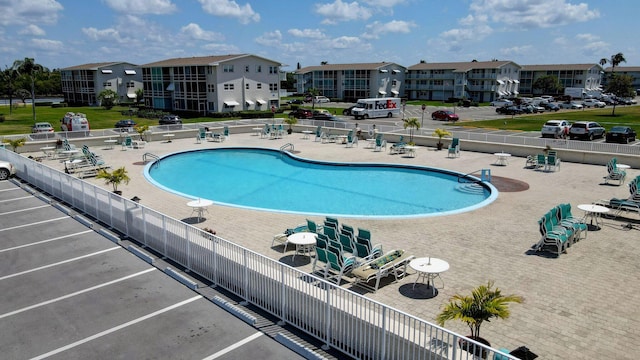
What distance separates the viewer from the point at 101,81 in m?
82.8

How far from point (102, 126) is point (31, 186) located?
30756 mm

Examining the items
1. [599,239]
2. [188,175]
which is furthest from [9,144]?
[599,239]

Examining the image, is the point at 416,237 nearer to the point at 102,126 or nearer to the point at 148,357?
the point at 148,357

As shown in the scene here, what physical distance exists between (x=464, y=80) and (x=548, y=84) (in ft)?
70.4

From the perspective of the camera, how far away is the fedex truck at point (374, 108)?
55250 millimetres

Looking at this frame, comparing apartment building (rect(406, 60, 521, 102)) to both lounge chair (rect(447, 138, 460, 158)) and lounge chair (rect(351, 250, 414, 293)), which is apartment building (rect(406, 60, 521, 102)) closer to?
lounge chair (rect(447, 138, 460, 158))

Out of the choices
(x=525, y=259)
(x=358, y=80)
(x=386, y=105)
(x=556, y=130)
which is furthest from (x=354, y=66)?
(x=525, y=259)

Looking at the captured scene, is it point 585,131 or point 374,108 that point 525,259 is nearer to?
point 585,131

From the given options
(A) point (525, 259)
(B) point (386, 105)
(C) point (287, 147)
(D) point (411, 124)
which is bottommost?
(A) point (525, 259)

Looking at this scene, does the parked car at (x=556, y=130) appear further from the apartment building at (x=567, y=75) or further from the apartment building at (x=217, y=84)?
the apartment building at (x=567, y=75)

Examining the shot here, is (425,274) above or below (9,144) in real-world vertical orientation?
below

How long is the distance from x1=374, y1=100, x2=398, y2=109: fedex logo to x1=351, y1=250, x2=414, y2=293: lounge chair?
1825 inches

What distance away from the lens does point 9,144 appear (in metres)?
28.5

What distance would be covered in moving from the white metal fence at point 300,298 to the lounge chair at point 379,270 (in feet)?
5.49
